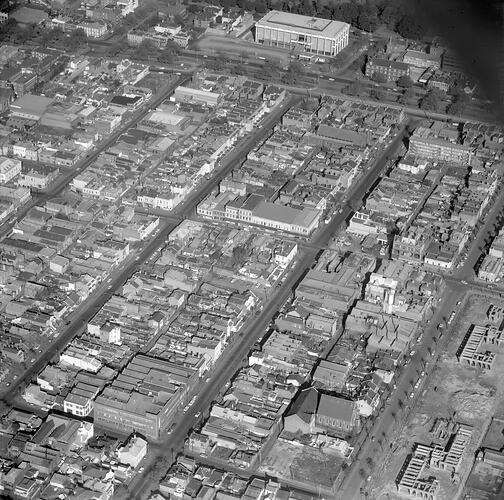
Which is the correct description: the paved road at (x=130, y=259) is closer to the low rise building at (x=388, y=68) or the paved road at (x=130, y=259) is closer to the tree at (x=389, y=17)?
the low rise building at (x=388, y=68)

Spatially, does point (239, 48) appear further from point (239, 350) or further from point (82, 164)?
point (239, 350)

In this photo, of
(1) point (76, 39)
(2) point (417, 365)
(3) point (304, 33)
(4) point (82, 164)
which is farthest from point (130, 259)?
(3) point (304, 33)

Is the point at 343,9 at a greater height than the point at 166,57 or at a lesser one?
greater

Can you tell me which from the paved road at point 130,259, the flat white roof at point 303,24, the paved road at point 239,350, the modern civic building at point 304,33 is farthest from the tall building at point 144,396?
the flat white roof at point 303,24

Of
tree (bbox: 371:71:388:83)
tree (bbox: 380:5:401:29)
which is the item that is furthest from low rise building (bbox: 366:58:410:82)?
tree (bbox: 380:5:401:29)

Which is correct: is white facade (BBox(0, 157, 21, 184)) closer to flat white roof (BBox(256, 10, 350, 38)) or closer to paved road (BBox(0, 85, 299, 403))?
paved road (BBox(0, 85, 299, 403))

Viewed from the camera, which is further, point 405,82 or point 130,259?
point 405,82
